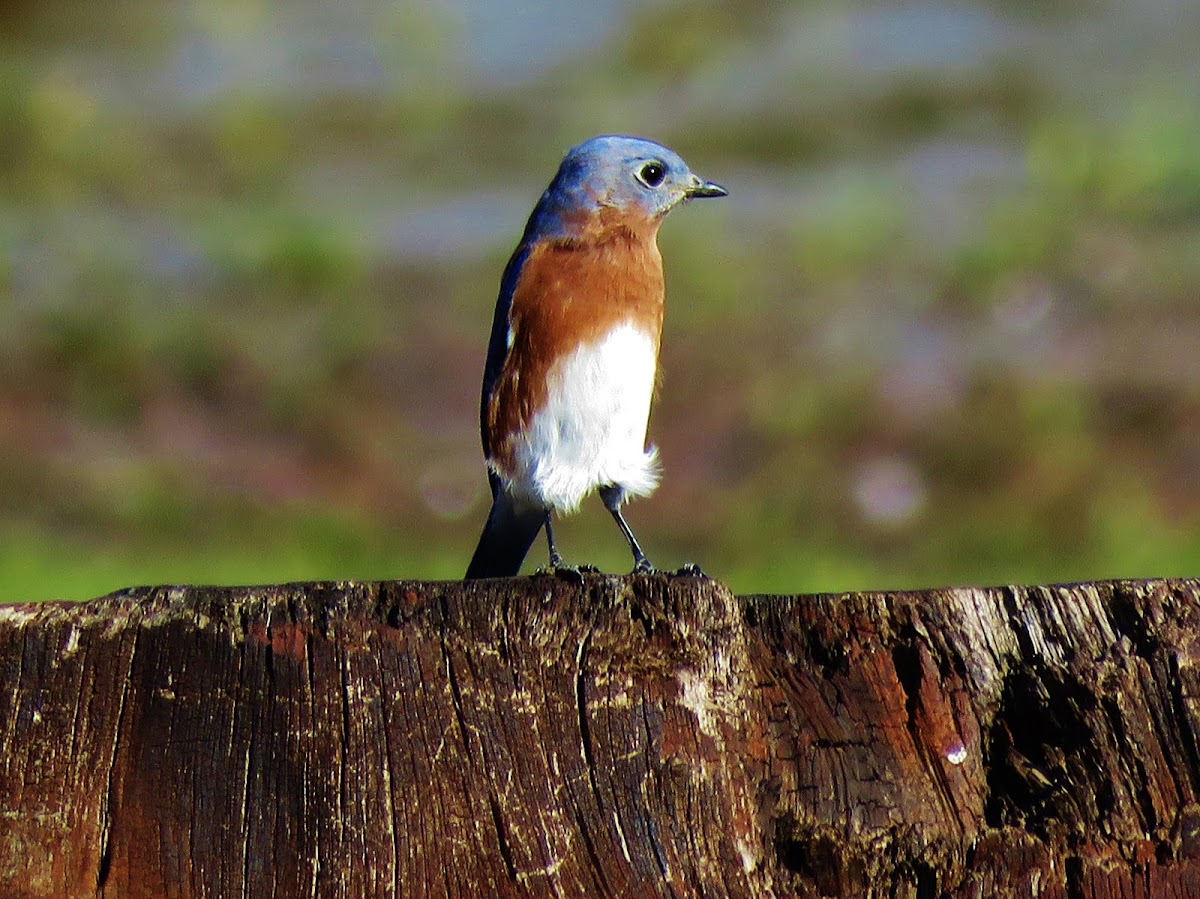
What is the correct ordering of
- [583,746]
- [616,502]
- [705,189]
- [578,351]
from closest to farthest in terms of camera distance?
[583,746] < [578,351] < [616,502] < [705,189]

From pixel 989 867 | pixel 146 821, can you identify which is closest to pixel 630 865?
pixel 989 867

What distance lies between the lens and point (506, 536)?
5281mm

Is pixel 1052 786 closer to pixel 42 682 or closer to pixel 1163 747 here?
pixel 1163 747

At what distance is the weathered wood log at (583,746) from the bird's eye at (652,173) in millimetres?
2410

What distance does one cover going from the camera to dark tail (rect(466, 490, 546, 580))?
17.1 feet

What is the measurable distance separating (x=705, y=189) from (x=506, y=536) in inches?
50.3

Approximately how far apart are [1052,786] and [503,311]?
259cm

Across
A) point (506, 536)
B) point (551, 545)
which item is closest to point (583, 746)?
point (551, 545)

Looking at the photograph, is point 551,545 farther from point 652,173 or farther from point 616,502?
point 652,173

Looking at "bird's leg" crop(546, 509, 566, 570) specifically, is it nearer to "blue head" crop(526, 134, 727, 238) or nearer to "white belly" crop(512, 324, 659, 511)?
"white belly" crop(512, 324, 659, 511)

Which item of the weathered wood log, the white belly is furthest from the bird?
the weathered wood log

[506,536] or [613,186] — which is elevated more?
[613,186]

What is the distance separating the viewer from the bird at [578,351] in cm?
499

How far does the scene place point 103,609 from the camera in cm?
302
